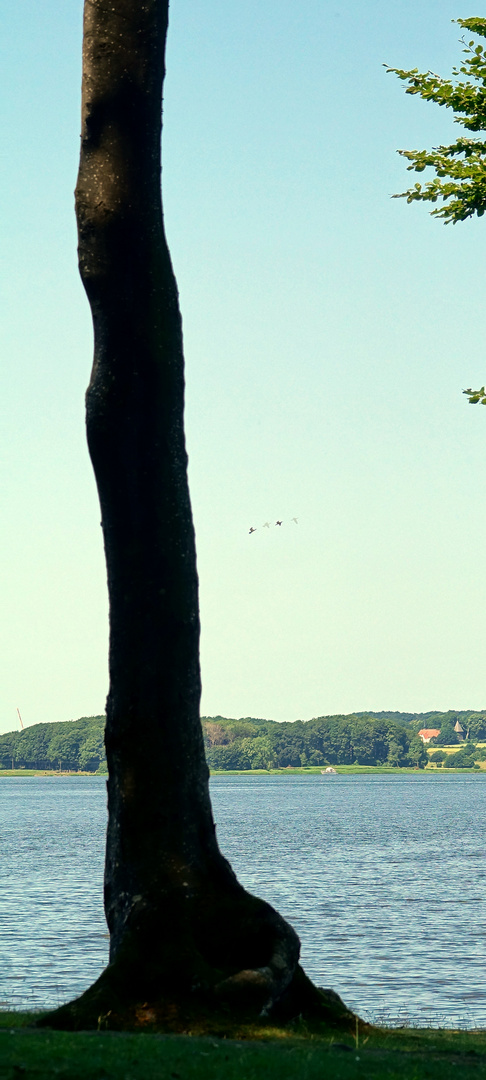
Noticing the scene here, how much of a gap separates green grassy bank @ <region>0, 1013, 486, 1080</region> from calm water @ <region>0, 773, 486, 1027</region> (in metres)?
11.3

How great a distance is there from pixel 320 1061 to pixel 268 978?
193 centimetres

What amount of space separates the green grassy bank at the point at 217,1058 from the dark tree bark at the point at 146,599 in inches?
31.3

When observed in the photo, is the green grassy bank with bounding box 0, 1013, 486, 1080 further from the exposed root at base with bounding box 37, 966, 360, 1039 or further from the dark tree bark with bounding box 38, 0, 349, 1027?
the dark tree bark with bounding box 38, 0, 349, 1027

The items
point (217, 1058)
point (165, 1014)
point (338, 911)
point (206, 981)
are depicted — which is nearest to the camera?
point (217, 1058)

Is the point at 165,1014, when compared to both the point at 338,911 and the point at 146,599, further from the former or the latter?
the point at 338,911

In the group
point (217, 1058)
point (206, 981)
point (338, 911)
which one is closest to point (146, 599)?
point (206, 981)

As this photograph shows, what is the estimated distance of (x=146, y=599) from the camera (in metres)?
10.7

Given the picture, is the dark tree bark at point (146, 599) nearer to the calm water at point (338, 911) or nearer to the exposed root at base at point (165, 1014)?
the exposed root at base at point (165, 1014)

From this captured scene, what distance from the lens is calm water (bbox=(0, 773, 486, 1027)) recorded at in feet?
79.6

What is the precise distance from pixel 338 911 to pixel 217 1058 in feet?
104

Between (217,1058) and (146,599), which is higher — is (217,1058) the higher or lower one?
the lower one

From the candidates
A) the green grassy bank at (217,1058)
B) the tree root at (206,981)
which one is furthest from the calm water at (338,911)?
the green grassy bank at (217,1058)

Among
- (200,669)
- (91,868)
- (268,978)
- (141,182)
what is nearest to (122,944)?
(268,978)

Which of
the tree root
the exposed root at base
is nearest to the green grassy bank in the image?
the exposed root at base
